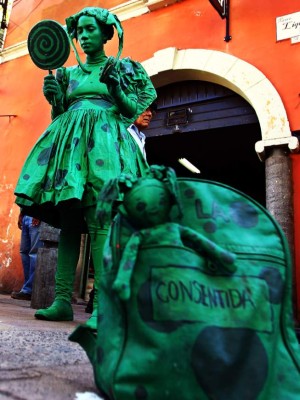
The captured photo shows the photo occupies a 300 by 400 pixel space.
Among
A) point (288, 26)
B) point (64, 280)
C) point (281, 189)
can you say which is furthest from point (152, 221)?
point (288, 26)

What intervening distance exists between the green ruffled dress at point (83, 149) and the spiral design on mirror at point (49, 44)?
73mm

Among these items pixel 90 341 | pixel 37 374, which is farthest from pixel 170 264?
pixel 37 374

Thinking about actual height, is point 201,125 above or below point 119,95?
above

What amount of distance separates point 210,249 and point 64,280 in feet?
4.64

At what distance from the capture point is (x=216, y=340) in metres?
0.74

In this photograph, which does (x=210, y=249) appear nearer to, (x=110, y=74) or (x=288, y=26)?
(x=110, y=74)

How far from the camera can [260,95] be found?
14.6 feet

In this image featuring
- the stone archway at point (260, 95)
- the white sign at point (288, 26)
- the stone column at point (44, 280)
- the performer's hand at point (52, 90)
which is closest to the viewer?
the performer's hand at point (52, 90)

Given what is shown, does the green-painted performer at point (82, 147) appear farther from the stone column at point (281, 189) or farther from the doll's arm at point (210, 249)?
the stone column at point (281, 189)

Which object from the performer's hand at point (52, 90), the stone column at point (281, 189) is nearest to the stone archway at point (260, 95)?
the stone column at point (281, 189)

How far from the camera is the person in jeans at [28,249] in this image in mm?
4293

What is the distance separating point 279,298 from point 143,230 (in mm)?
332

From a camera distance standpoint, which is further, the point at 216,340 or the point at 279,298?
the point at 279,298

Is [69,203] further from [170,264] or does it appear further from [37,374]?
[170,264]
